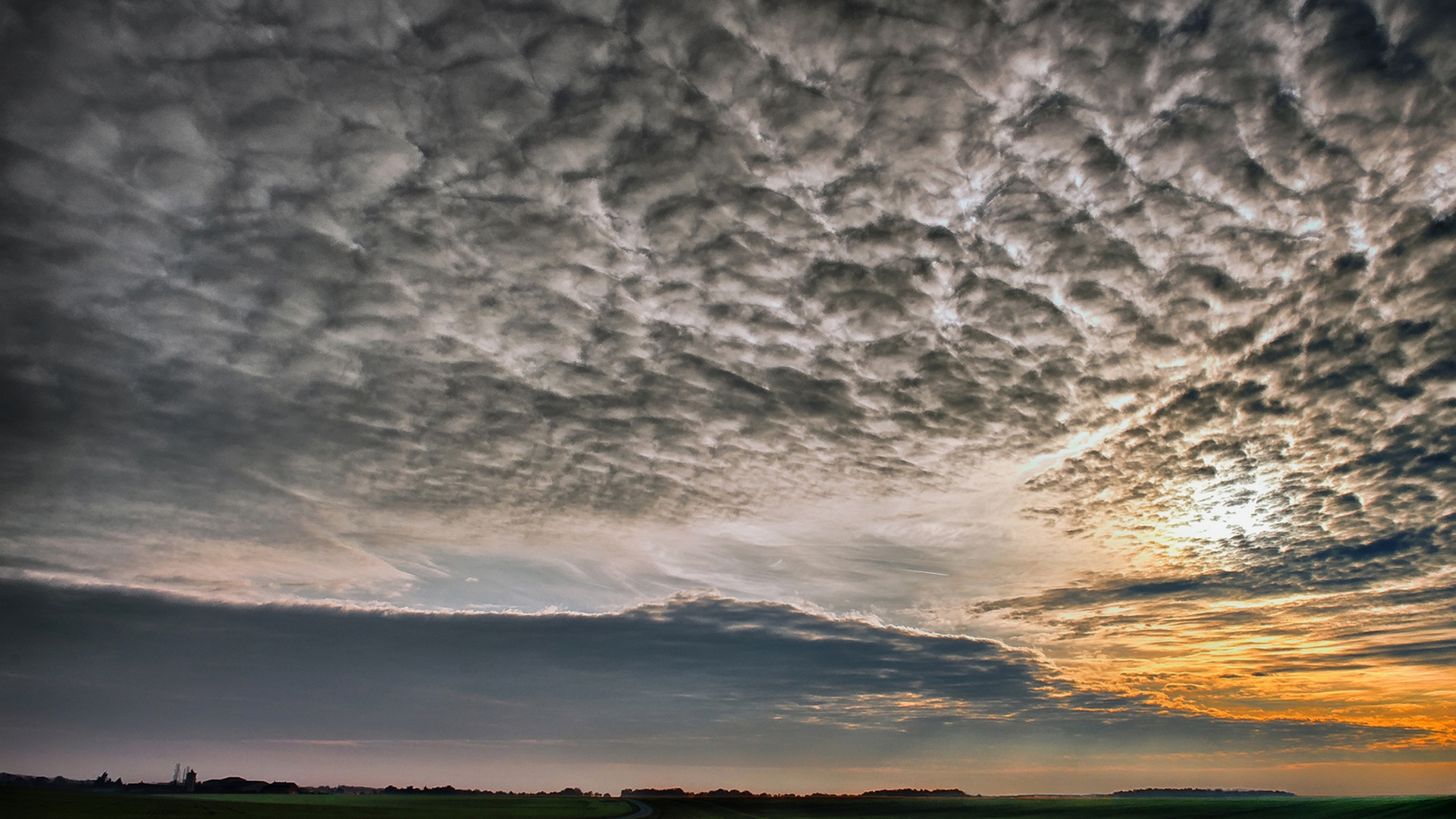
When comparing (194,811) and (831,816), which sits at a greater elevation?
(194,811)

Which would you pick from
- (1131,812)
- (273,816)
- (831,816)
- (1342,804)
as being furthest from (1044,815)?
(273,816)

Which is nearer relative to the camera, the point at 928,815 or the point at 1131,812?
the point at 928,815

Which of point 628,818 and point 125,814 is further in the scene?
point 628,818

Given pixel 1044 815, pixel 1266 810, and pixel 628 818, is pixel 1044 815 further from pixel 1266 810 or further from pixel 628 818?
pixel 628 818

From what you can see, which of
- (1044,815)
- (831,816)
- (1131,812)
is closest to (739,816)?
(831,816)

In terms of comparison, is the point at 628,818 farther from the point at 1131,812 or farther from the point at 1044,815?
the point at 1131,812

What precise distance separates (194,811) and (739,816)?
251ft

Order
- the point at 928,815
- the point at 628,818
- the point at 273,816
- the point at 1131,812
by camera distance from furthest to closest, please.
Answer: the point at 1131,812 < the point at 928,815 < the point at 628,818 < the point at 273,816

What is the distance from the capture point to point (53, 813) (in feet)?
265

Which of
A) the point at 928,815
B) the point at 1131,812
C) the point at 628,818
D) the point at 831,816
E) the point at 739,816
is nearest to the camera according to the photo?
the point at 628,818

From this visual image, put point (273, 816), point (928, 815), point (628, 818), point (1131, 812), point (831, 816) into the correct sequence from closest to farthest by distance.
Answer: point (273, 816)
point (628, 818)
point (928, 815)
point (831, 816)
point (1131, 812)

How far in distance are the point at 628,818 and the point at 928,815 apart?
55.7 m

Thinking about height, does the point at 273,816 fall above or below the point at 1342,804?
above

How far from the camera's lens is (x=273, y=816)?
93312 millimetres
